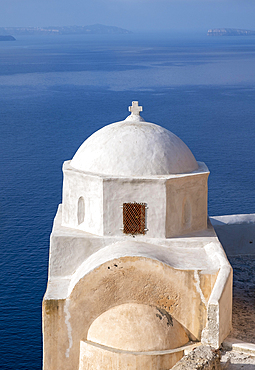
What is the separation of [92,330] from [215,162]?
3397 cm

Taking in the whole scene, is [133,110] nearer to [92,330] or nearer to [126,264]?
[126,264]

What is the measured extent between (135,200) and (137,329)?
10.3 feet

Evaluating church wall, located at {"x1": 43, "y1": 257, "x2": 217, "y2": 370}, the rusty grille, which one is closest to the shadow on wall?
the rusty grille

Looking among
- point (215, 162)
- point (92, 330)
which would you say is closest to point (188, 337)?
point (92, 330)

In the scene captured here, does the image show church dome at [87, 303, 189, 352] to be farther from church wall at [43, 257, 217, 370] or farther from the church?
church wall at [43, 257, 217, 370]

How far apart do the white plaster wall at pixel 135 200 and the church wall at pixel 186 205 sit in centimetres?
18

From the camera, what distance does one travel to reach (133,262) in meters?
11.2

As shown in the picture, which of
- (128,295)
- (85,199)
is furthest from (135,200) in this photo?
(128,295)

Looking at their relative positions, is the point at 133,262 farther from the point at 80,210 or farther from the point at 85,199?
the point at 80,210

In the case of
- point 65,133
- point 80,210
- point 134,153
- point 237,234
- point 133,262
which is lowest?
point 65,133

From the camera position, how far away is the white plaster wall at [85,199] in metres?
12.6

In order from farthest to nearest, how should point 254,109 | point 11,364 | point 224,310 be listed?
point 254,109 < point 11,364 < point 224,310

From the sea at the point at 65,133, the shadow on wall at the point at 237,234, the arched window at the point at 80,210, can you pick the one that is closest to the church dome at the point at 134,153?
the arched window at the point at 80,210

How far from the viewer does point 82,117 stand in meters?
61.1
